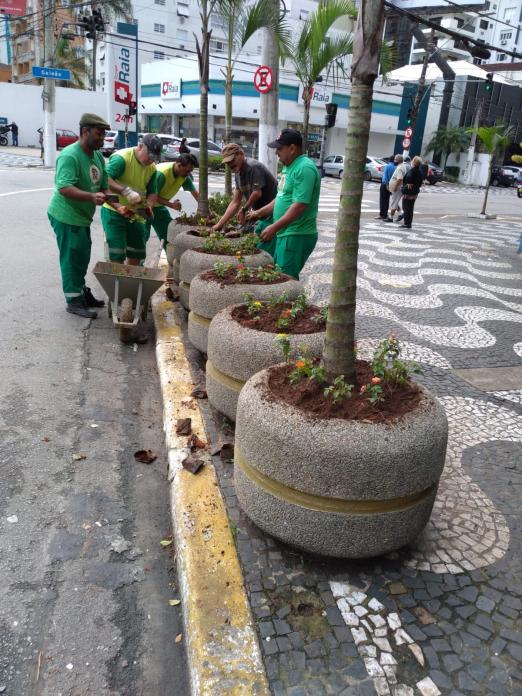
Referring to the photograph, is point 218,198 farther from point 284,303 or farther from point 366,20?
point 366,20

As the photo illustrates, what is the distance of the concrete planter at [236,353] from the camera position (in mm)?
3254

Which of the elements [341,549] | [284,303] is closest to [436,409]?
[341,549]

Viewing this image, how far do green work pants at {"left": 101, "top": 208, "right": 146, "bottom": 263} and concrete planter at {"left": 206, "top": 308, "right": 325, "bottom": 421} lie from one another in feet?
9.58

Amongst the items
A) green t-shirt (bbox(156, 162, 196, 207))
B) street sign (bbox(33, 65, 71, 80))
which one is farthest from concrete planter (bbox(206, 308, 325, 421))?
street sign (bbox(33, 65, 71, 80))

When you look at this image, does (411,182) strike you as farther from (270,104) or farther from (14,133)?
(14,133)

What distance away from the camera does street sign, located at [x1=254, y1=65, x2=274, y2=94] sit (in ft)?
30.0

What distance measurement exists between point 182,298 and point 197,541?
3.52 metres

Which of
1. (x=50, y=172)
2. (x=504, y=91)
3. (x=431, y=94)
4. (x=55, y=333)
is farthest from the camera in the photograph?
(x=504, y=91)

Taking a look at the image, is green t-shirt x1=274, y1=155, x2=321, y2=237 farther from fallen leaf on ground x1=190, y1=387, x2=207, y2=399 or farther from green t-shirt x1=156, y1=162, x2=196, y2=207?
green t-shirt x1=156, y1=162, x2=196, y2=207

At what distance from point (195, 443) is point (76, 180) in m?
3.29

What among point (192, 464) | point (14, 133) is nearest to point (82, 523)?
point (192, 464)

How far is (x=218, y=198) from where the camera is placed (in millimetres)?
9180

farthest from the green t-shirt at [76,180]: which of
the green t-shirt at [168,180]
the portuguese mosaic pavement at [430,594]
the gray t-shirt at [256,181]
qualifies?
the portuguese mosaic pavement at [430,594]

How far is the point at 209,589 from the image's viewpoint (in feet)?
7.59
